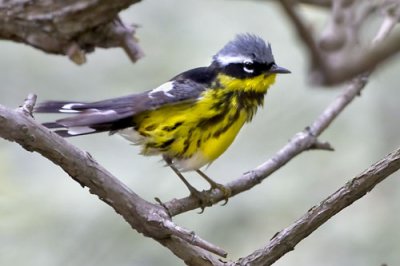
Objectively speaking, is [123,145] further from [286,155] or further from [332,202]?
[332,202]

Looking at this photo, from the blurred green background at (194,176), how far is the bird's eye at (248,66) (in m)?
0.42

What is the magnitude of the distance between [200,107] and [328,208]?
78 centimetres

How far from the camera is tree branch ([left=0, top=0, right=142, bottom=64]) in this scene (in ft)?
9.90

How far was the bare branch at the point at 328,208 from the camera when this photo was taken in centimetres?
220

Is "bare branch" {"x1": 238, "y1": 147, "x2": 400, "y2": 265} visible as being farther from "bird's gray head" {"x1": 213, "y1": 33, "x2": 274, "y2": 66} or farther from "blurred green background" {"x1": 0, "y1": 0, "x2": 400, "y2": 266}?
"blurred green background" {"x1": 0, "y1": 0, "x2": 400, "y2": 266}

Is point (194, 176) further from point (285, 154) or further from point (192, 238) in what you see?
point (192, 238)

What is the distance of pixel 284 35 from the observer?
178 inches

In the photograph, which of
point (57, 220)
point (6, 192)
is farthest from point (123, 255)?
point (6, 192)

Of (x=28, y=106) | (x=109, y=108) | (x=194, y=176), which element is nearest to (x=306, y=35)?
(x=109, y=108)

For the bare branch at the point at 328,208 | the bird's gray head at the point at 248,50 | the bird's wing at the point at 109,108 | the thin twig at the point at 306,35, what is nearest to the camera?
the bare branch at the point at 328,208

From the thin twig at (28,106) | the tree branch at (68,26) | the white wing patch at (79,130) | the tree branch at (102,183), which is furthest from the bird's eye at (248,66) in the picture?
the thin twig at (28,106)

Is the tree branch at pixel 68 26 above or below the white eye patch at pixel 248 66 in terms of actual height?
above

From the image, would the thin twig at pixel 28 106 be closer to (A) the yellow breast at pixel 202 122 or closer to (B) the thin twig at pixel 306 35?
(A) the yellow breast at pixel 202 122

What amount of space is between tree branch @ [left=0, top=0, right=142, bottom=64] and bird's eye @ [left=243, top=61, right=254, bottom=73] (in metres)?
0.41
